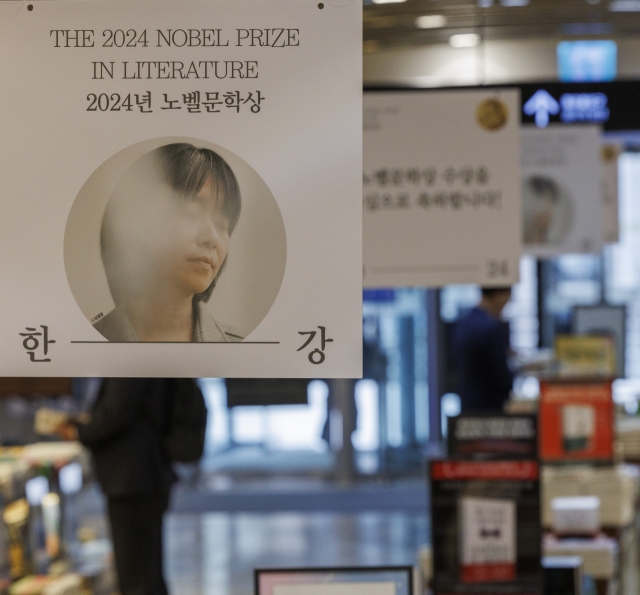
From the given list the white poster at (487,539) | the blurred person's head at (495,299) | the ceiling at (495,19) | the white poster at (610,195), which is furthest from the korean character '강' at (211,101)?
the white poster at (610,195)

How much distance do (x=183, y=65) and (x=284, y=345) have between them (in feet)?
1.60

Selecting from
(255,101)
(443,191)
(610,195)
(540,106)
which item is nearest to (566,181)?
(540,106)

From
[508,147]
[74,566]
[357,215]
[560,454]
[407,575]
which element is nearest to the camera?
[357,215]

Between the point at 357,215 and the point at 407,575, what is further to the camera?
the point at 407,575

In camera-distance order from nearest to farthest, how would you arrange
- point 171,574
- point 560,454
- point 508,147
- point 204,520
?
point 508,147, point 560,454, point 171,574, point 204,520

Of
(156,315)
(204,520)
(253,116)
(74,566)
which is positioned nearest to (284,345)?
(156,315)

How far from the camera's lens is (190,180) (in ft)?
4.86

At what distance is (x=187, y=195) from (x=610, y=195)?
16.3ft

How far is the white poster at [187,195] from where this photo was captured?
148cm

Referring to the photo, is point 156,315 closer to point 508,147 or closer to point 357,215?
point 357,215

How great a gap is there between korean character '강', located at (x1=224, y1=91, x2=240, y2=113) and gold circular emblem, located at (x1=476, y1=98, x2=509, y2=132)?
1.69 meters

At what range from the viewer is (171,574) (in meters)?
5.89

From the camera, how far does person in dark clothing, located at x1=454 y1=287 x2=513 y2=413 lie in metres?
5.02

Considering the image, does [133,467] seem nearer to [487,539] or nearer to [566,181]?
[487,539]
